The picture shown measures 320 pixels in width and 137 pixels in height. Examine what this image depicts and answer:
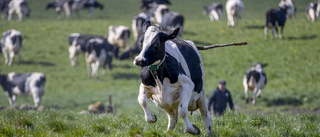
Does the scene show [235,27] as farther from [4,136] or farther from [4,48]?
[4,136]

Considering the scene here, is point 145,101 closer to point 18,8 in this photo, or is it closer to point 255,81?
point 255,81

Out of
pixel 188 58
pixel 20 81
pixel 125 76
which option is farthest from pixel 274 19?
pixel 188 58

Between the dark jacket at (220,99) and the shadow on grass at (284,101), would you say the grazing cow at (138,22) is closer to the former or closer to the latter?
the shadow on grass at (284,101)

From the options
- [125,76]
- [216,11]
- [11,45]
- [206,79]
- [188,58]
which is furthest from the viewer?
[216,11]

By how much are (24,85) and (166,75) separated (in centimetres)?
1710

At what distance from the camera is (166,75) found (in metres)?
6.71

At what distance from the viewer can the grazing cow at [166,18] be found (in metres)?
30.5

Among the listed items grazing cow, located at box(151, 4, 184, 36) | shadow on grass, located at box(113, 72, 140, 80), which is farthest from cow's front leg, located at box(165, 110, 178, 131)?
grazing cow, located at box(151, 4, 184, 36)

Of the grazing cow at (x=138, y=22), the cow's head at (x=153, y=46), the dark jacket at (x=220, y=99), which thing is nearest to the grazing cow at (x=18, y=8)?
the grazing cow at (x=138, y=22)

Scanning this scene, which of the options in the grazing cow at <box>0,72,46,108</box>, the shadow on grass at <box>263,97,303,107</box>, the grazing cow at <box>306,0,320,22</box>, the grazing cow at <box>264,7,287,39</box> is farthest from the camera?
the grazing cow at <box>306,0,320,22</box>

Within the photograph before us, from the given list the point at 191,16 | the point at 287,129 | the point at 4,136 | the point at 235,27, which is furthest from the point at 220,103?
the point at 191,16

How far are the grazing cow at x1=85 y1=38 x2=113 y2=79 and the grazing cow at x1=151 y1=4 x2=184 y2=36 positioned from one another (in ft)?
17.5

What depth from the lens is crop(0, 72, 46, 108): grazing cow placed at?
21.9 m

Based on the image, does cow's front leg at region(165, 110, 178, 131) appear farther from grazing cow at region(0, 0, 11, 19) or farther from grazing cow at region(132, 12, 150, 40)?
grazing cow at region(0, 0, 11, 19)
